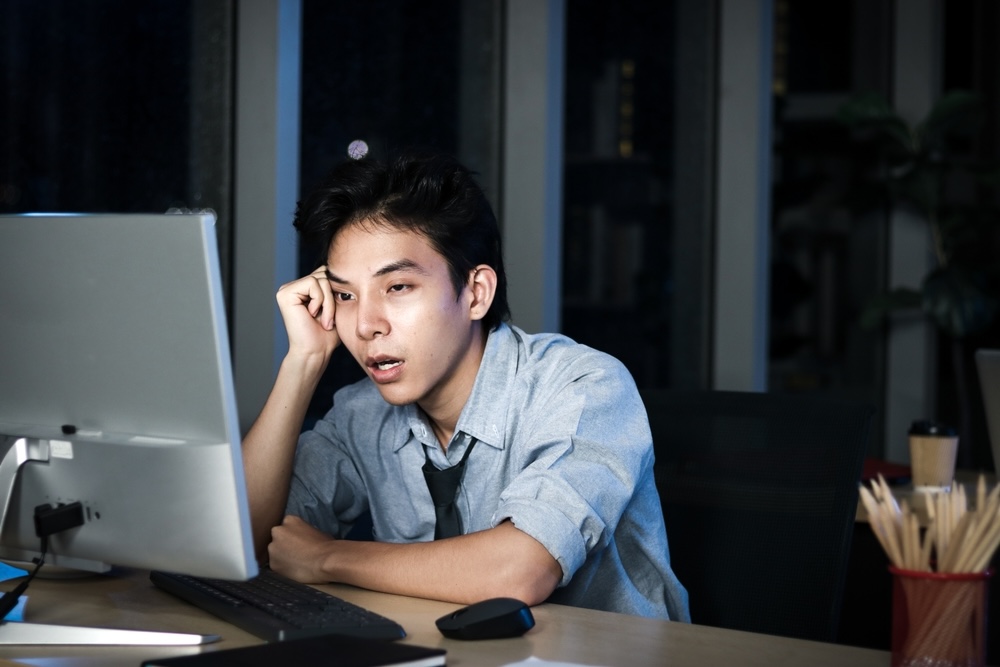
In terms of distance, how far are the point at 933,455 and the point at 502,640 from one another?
1379 millimetres

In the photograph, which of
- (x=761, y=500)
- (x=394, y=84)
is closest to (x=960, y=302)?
(x=394, y=84)

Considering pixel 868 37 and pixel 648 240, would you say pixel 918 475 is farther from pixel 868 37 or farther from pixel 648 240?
pixel 868 37

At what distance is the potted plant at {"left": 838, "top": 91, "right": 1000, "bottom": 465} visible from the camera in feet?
13.8

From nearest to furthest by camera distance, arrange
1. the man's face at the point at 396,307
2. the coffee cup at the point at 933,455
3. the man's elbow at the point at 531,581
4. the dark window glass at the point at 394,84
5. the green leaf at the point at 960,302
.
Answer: the man's elbow at the point at 531,581, the man's face at the point at 396,307, the coffee cup at the point at 933,455, the dark window glass at the point at 394,84, the green leaf at the point at 960,302

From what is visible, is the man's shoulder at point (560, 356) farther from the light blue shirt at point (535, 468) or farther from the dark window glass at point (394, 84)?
the dark window glass at point (394, 84)

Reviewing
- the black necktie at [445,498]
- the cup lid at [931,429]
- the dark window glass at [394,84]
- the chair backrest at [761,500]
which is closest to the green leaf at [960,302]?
the dark window glass at [394,84]

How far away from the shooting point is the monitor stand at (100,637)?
45.6 inches

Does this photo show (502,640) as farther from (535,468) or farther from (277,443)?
(277,443)

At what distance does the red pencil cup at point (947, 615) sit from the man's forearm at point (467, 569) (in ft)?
1.53

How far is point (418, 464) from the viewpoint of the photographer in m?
1.75

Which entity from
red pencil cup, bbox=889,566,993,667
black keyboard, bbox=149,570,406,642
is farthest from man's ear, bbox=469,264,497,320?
red pencil cup, bbox=889,566,993,667

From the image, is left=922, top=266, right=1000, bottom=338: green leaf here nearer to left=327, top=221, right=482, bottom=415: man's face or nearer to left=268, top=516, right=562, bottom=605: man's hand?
left=327, top=221, right=482, bottom=415: man's face

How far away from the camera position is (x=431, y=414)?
1.76m

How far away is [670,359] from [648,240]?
44cm
